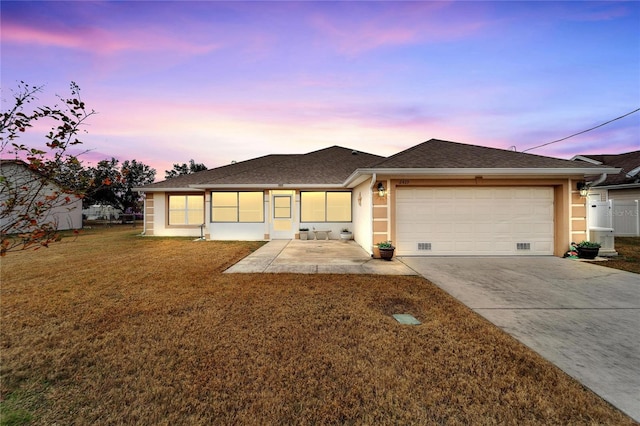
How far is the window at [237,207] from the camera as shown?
13477 mm

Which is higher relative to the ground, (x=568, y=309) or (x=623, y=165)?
(x=623, y=165)

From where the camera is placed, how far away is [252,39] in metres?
9.16

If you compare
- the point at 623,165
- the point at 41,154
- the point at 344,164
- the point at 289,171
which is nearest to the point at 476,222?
the point at 344,164

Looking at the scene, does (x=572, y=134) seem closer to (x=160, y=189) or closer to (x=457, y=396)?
(x=457, y=396)

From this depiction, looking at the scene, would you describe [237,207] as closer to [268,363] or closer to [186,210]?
[186,210]

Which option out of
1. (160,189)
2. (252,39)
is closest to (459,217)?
(252,39)

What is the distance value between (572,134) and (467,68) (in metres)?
12.1

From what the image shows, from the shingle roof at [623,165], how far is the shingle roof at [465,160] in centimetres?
564

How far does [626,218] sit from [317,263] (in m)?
18.4

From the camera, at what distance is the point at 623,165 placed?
1666cm

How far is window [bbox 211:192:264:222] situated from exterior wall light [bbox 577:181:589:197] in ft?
41.7

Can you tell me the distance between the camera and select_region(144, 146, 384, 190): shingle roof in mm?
13234

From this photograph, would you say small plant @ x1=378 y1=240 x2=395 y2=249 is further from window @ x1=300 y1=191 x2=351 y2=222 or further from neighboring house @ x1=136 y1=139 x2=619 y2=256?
window @ x1=300 y1=191 x2=351 y2=222

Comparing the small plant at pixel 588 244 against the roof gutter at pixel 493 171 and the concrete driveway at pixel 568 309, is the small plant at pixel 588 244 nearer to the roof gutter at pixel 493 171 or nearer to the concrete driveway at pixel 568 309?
the concrete driveway at pixel 568 309
